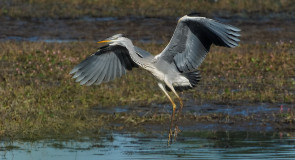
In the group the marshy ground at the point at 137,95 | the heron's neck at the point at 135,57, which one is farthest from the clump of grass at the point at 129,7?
the heron's neck at the point at 135,57

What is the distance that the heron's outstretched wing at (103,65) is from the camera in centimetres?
952

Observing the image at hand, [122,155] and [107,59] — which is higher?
[107,59]

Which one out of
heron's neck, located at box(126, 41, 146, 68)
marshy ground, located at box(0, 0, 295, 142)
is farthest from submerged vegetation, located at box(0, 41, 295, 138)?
heron's neck, located at box(126, 41, 146, 68)

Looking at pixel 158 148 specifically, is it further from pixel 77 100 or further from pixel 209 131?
pixel 77 100

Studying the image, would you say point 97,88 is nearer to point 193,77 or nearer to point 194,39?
point 193,77

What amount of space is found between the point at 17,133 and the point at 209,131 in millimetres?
2823

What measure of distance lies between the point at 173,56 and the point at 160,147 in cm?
138

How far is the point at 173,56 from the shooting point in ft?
30.2

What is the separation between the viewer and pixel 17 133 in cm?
924

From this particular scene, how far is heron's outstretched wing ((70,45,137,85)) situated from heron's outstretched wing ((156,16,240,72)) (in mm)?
812

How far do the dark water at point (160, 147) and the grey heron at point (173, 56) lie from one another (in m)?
0.41

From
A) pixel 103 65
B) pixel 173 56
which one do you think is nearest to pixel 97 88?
pixel 103 65

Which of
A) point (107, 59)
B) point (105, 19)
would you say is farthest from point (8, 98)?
point (105, 19)

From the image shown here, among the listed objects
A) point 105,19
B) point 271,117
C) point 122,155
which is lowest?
point 122,155
